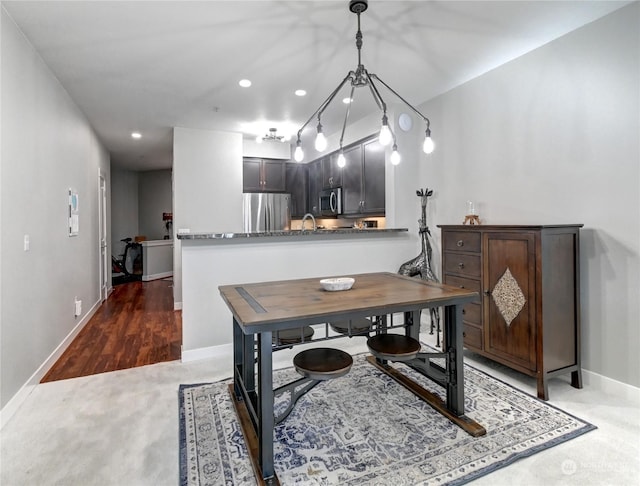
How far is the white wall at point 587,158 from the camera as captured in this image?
7.51ft

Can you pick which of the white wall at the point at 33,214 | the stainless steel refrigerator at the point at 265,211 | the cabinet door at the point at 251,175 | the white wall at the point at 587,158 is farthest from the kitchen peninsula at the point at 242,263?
the cabinet door at the point at 251,175

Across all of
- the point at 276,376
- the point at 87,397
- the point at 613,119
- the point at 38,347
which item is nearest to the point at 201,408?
the point at 276,376

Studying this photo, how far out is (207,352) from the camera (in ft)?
10.4

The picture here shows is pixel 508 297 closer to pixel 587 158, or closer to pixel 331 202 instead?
pixel 587 158

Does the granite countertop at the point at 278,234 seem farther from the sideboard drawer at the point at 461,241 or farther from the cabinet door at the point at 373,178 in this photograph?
the sideboard drawer at the point at 461,241

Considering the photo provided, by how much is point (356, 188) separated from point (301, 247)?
5.28 ft

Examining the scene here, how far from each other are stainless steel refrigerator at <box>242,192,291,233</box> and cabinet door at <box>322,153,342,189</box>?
714mm

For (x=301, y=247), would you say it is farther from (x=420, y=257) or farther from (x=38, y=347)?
(x=38, y=347)

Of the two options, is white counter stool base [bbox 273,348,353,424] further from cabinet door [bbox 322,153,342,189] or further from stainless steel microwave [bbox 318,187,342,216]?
cabinet door [bbox 322,153,342,189]

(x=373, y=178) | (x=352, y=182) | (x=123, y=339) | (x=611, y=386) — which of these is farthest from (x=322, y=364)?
(x=352, y=182)

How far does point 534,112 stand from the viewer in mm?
2838

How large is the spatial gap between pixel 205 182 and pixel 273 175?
121 centimetres

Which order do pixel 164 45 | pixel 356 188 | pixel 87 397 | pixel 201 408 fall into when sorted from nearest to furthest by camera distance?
pixel 201 408 → pixel 87 397 → pixel 164 45 → pixel 356 188

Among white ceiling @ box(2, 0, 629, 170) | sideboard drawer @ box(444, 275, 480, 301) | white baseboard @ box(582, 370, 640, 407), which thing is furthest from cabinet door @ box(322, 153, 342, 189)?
white baseboard @ box(582, 370, 640, 407)
